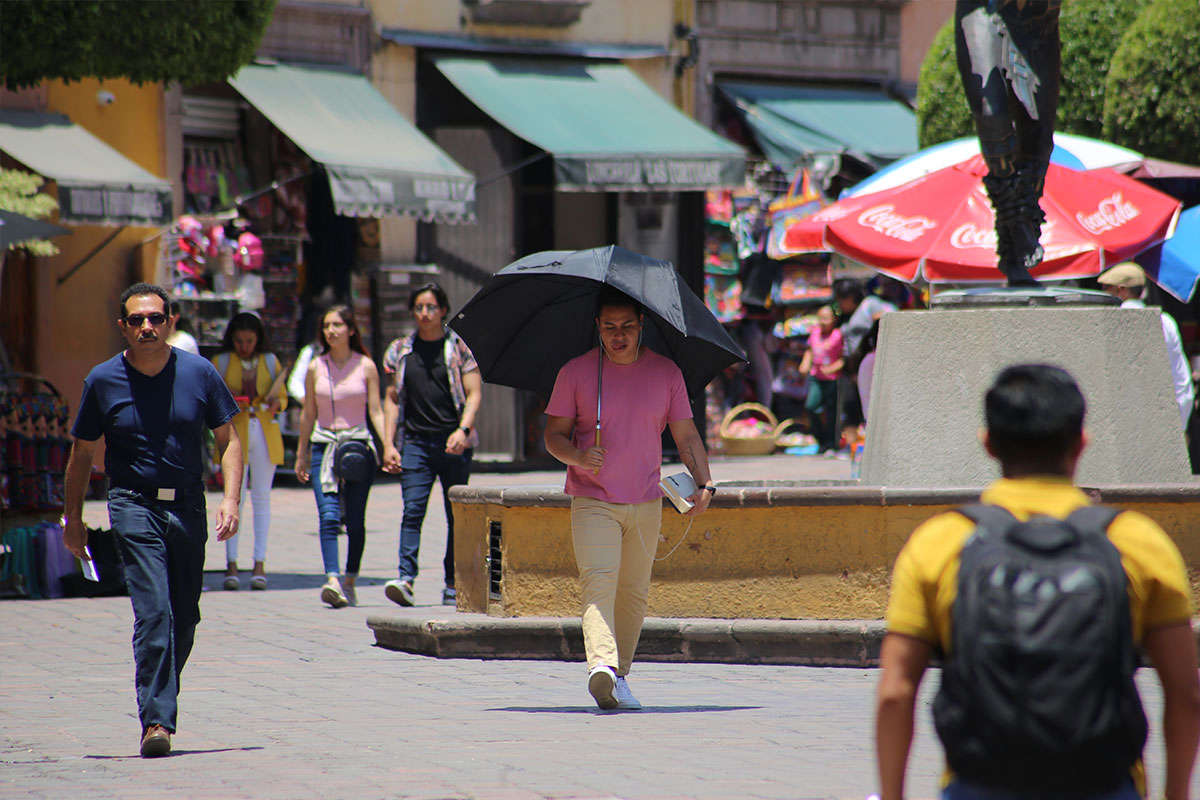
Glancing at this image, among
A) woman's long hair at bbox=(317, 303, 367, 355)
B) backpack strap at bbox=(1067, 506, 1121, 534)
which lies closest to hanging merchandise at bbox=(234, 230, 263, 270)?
woman's long hair at bbox=(317, 303, 367, 355)

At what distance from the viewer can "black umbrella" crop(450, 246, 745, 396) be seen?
296 inches

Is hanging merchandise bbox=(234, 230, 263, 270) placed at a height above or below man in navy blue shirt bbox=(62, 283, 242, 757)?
above

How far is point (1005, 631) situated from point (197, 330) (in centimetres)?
1545

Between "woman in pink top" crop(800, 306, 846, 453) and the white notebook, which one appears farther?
"woman in pink top" crop(800, 306, 846, 453)

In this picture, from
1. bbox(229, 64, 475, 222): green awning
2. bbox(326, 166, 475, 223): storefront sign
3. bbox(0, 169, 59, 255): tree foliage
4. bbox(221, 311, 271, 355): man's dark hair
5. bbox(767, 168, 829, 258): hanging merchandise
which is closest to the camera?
bbox(221, 311, 271, 355): man's dark hair

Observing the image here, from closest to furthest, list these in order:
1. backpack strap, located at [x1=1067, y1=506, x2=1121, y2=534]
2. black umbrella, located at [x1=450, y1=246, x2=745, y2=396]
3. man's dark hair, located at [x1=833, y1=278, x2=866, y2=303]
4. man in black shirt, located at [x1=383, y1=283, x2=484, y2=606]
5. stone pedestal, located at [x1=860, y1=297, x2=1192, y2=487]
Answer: backpack strap, located at [x1=1067, y1=506, x2=1121, y2=534]
black umbrella, located at [x1=450, y1=246, x2=745, y2=396]
stone pedestal, located at [x1=860, y1=297, x2=1192, y2=487]
man in black shirt, located at [x1=383, y1=283, x2=484, y2=606]
man's dark hair, located at [x1=833, y1=278, x2=866, y2=303]

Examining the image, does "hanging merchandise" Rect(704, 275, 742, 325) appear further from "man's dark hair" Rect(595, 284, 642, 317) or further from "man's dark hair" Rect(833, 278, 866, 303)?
"man's dark hair" Rect(595, 284, 642, 317)

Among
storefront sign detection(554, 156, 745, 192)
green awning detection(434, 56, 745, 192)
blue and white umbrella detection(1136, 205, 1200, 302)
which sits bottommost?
blue and white umbrella detection(1136, 205, 1200, 302)

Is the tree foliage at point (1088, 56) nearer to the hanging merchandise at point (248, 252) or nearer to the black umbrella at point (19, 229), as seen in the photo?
the hanging merchandise at point (248, 252)

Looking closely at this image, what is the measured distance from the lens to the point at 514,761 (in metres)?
6.21

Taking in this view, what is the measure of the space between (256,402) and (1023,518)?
9.46 m

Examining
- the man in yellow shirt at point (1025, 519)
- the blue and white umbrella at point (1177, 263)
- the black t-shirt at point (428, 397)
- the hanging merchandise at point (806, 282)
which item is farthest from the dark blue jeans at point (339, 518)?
the hanging merchandise at point (806, 282)

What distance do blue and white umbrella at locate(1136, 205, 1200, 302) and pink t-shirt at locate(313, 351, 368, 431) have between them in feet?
20.2

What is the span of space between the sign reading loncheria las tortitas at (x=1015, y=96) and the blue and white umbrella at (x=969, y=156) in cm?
475
